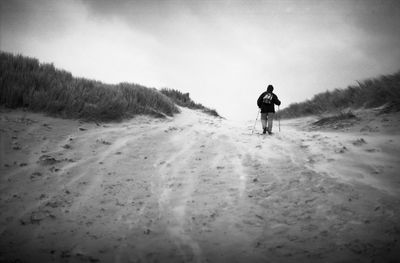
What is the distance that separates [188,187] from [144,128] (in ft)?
10.2

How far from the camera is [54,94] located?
5.29 m

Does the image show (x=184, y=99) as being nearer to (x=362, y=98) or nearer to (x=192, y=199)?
(x=362, y=98)

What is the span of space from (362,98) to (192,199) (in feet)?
29.2

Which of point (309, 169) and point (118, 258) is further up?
point (309, 169)

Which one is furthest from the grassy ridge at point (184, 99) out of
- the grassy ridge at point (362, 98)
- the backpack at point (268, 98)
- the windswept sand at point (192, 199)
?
the windswept sand at point (192, 199)

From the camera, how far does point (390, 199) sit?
235cm

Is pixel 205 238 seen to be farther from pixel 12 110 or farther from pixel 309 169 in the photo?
pixel 12 110

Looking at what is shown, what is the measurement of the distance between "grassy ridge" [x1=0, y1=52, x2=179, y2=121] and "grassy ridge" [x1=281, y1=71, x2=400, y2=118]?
764 cm

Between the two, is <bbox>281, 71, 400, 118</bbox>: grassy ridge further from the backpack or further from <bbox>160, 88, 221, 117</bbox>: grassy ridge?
<bbox>160, 88, 221, 117</bbox>: grassy ridge

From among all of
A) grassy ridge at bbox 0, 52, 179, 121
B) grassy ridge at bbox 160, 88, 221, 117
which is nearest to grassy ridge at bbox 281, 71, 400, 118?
grassy ridge at bbox 160, 88, 221, 117

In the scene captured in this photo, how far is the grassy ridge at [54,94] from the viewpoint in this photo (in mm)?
4785

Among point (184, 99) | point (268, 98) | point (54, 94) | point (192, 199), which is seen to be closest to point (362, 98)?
point (268, 98)

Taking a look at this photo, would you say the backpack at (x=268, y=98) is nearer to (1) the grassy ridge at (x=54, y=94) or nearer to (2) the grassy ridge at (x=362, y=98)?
(2) the grassy ridge at (x=362, y=98)

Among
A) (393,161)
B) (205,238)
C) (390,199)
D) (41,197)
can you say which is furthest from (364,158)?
(41,197)
